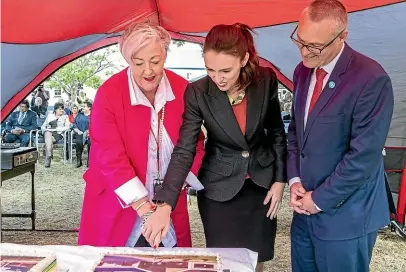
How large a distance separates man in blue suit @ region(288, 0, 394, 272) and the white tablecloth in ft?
0.88

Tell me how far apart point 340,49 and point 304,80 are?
0.51ft

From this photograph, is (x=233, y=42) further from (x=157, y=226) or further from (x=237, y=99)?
(x=157, y=226)

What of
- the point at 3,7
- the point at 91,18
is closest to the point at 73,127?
the point at 91,18

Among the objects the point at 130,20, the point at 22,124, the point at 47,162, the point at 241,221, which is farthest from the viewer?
the point at 22,124

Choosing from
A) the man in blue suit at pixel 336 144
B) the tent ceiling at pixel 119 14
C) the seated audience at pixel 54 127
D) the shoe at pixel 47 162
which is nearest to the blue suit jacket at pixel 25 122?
the seated audience at pixel 54 127

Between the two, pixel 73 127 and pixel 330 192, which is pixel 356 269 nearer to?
pixel 330 192

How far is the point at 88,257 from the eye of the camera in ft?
3.77

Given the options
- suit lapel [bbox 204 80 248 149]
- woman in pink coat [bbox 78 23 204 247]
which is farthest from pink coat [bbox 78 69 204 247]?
suit lapel [bbox 204 80 248 149]

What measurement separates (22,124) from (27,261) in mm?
6729

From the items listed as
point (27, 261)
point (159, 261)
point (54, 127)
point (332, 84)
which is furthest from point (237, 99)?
point (54, 127)

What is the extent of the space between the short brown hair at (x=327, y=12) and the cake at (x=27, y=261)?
833mm

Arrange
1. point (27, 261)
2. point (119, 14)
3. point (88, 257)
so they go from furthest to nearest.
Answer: point (119, 14) → point (88, 257) → point (27, 261)

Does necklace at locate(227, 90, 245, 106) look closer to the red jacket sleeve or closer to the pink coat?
the pink coat

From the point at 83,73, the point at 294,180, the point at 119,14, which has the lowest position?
the point at 294,180
